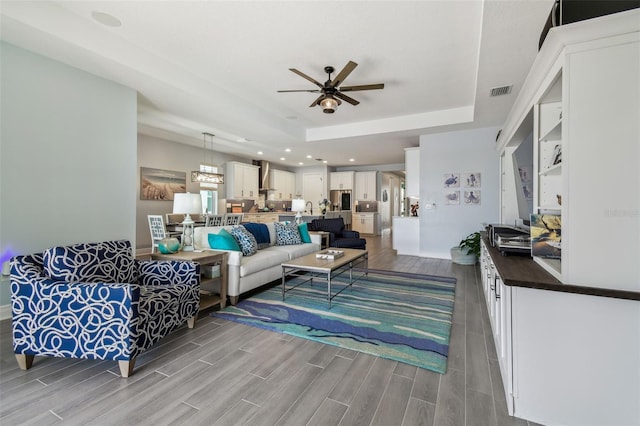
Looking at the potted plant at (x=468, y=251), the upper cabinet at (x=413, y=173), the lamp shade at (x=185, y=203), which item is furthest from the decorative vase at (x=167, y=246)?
the upper cabinet at (x=413, y=173)

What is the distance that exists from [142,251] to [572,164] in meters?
7.77

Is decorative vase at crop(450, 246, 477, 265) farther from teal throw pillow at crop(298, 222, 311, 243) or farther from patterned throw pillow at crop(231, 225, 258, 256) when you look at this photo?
patterned throw pillow at crop(231, 225, 258, 256)

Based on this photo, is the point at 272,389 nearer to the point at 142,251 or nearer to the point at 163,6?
the point at 163,6

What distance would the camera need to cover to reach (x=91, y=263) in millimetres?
2285

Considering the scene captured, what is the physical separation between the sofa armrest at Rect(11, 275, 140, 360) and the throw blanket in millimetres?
2588

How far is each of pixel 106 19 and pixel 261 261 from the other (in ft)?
9.70

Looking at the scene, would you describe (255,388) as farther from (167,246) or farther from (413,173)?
(413,173)

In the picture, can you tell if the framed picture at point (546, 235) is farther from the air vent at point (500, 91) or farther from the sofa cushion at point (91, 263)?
the sofa cushion at point (91, 263)

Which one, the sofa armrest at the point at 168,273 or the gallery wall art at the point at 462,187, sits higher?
the gallery wall art at the point at 462,187

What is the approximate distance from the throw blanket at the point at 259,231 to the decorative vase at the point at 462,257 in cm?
362

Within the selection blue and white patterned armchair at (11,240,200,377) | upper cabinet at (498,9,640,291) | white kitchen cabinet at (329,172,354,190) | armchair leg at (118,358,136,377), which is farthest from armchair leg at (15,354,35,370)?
white kitchen cabinet at (329,172,354,190)

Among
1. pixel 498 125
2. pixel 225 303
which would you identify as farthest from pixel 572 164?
pixel 498 125

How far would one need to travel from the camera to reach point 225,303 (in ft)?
10.7

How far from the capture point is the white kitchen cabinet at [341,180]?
11.1m
